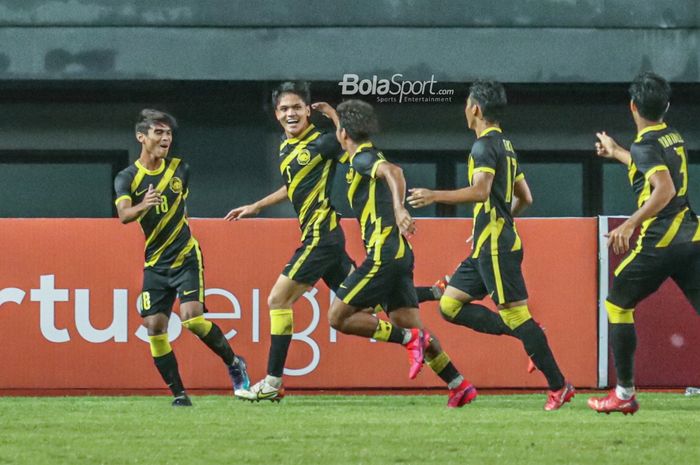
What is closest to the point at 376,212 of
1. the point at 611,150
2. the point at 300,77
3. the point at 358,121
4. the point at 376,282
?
the point at 376,282

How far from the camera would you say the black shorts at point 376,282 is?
9.98 metres

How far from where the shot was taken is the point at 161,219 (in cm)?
1059

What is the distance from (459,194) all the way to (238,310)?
10.5ft

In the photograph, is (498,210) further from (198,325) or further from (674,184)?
(198,325)

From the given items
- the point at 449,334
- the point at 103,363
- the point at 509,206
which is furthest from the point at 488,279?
the point at 103,363

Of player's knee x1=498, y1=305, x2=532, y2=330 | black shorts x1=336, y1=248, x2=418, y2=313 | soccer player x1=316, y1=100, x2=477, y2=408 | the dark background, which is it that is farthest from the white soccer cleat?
the dark background

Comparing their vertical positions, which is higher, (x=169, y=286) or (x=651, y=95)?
(x=651, y=95)

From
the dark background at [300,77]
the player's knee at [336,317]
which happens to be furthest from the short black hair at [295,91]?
the dark background at [300,77]

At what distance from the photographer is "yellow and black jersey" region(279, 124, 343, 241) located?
1055 cm

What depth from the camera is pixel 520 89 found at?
19938 millimetres

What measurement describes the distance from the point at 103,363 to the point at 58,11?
8623mm

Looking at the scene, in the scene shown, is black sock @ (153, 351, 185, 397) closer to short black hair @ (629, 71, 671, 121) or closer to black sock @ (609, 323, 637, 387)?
black sock @ (609, 323, 637, 387)

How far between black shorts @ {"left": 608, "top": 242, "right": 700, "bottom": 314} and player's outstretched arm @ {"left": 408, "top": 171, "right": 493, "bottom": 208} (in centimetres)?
89

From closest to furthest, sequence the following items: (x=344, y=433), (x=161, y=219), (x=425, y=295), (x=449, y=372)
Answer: (x=344, y=433), (x=449, y=372), (x=161, y=219), (x=425, y=295)
